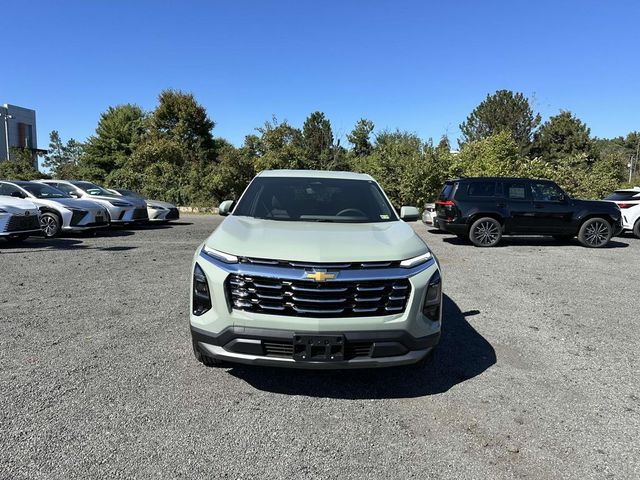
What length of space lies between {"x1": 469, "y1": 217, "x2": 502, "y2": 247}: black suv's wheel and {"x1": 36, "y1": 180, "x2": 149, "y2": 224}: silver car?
1050cm

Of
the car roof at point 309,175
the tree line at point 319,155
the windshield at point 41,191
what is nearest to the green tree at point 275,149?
the tree line at point 319,155

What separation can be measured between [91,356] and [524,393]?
3.70m

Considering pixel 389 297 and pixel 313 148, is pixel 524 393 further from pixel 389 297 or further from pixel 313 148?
pixel 313 148

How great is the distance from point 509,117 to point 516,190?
3301cm

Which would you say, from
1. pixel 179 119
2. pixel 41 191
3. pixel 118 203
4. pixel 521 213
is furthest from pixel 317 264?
pixel 179 119

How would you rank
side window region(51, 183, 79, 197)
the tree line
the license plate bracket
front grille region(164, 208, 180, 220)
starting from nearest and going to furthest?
the license plate bracket
side window region(51, 183, 79, 197)
front grille region(164, 208, 180, 220)
the tree line

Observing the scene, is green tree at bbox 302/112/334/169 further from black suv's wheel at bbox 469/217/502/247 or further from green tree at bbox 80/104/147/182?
black suv's wheel at bbox 469/217/502/247

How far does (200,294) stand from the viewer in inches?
132

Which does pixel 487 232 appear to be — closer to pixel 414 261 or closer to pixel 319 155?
pixel 414 261

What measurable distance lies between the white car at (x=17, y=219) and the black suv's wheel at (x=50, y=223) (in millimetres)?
1404

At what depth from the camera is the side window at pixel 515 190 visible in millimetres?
12172

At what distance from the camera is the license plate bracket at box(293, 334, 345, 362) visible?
309cm

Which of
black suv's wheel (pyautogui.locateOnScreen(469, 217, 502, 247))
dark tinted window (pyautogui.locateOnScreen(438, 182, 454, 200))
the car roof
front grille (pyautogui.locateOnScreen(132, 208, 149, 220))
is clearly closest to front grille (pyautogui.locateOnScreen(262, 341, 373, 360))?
the car roof

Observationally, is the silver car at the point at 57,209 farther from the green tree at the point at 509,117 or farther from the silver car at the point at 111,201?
the green tree at the point at 509,117
